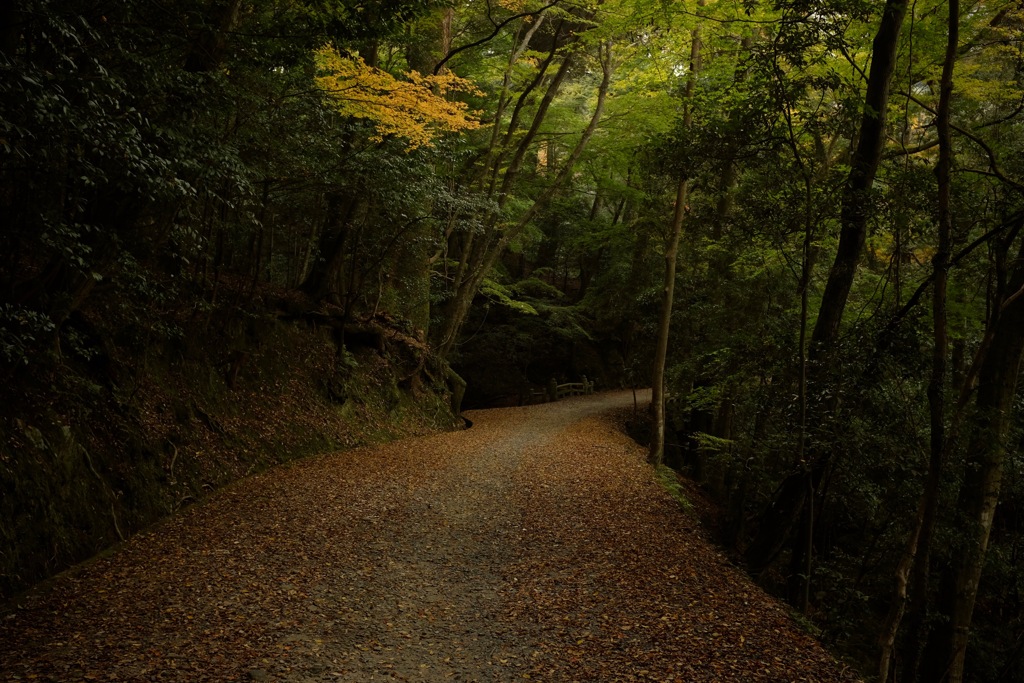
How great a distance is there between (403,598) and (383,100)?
8340 millimetres

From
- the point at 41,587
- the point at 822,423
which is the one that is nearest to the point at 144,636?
the point at 41,587

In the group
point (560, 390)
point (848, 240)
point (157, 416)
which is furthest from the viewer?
point (560, 390)

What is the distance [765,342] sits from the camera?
8078 millimetres

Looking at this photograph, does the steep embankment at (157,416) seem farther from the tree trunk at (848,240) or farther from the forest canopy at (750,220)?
the tree trunk at (848,240)

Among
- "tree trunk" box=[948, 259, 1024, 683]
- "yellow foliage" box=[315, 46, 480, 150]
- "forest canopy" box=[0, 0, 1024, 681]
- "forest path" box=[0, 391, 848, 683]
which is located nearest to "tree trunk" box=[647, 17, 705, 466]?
"forest canopy" box=[0, 0, 1024, 681]

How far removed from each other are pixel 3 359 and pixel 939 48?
43.3ft

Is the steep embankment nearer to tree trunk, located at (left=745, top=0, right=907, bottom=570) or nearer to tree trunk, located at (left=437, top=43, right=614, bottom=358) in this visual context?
tree trunk, located at (left=437, top=43, right=614, bottom=358)

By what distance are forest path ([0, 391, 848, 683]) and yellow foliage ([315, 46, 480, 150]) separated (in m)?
6.23

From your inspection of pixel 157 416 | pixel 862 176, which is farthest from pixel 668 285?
pixel 157 416

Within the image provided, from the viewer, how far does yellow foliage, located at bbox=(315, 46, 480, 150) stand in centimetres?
983

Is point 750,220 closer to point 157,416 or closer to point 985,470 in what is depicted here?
point 985,470

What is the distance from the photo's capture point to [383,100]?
1036cm

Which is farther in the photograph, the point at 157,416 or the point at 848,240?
the point at 157,416

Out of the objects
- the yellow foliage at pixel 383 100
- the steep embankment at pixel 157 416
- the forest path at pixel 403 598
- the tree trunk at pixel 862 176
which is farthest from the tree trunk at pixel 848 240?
the steep embankment at pixel 157 416
